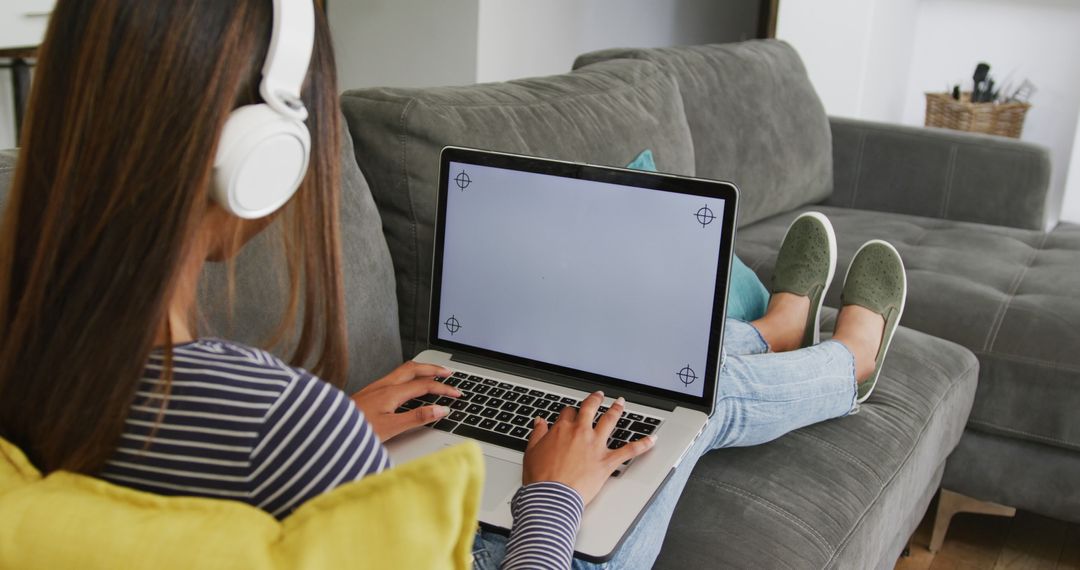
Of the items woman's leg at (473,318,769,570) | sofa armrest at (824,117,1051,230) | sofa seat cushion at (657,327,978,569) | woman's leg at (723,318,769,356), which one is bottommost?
sofa seat cushion at (657,327,978,569)

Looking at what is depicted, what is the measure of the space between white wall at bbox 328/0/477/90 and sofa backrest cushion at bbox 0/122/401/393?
217 centimetres

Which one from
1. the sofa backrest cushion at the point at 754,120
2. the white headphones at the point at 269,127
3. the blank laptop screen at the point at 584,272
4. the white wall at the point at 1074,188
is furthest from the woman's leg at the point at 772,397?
the white wall at the point at 1074,188

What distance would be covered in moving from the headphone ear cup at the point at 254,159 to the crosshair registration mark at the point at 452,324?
60cm

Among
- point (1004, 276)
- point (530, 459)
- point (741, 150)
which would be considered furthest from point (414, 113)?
point (1004, 276)

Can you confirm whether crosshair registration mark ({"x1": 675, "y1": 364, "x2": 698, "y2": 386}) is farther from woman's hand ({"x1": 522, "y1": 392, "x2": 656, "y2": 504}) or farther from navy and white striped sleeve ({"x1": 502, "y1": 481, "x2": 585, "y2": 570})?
navy and white striped sleeve ({"x1": 502, "y1": 481, "x2": 585, "y2": 570})

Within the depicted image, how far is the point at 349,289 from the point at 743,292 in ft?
2.54

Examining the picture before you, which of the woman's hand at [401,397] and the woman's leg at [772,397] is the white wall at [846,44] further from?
the woman's hand at [401,397]

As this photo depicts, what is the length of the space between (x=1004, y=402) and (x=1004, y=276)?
35cm

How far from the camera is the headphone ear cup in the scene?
602mm

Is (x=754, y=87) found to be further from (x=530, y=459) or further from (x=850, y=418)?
(x=530, y=459)

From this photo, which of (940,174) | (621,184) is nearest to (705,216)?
(621,184)

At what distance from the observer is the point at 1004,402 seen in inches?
68.7

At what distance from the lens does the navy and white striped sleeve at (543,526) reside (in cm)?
81

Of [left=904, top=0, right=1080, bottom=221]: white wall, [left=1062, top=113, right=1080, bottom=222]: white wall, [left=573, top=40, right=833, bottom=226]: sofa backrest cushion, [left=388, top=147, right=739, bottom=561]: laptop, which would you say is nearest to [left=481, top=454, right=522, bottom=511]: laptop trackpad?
[left=388, top=147, right=739, bottom=561]: laptop
